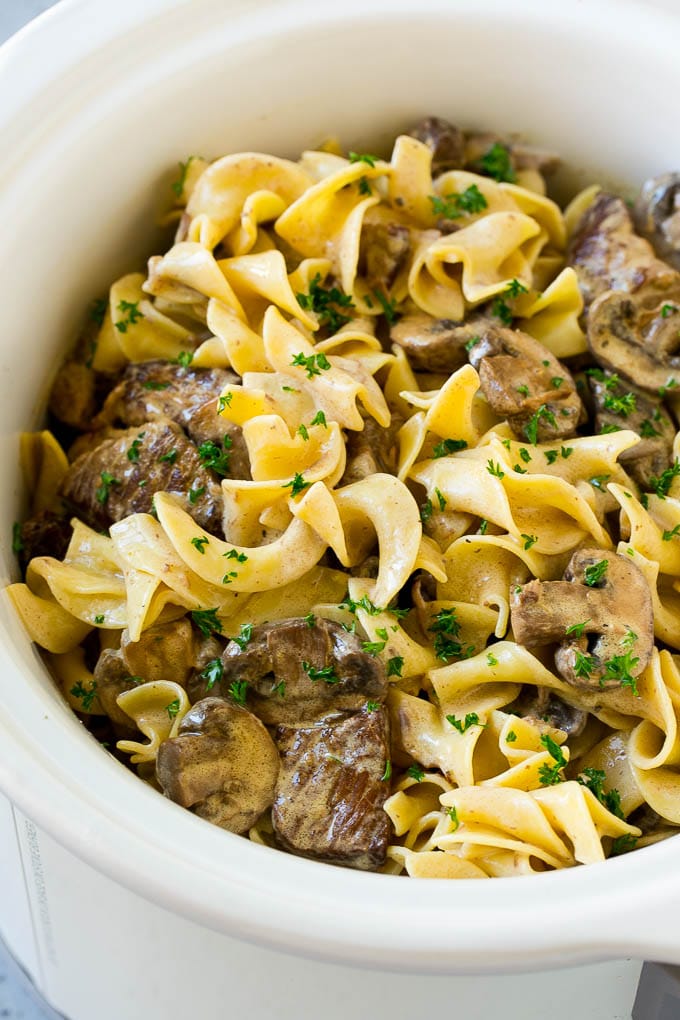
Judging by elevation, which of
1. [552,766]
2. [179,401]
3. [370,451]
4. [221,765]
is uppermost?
[179,401]

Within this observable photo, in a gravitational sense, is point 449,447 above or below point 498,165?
below

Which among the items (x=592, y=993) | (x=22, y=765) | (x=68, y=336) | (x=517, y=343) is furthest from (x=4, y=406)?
(x=592, y=993)

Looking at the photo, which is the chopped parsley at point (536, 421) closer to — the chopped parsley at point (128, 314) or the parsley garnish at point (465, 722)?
the parsley garnish at point (465, 722)

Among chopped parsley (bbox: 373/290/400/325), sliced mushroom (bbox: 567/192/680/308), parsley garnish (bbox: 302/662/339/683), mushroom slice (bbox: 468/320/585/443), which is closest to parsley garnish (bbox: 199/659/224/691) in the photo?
parsley garnish (bbox: 302/662/339/683)

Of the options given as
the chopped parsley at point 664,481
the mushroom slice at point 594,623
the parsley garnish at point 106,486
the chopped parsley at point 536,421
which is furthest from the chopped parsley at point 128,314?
the chopped parsley at point 664,481

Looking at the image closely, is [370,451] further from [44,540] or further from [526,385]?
[44,540]

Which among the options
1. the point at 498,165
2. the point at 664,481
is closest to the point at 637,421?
the point at 664,481
